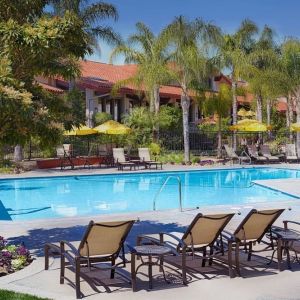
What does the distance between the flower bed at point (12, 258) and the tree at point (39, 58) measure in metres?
1.57

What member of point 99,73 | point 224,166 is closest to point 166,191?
A: point 224,166

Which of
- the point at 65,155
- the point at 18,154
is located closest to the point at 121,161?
the point at 65,155

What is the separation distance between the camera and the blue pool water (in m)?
16.6

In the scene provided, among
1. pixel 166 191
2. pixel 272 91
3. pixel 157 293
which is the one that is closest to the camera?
pixel 157 293

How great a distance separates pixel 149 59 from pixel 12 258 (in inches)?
1014

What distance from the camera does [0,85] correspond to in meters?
7.11

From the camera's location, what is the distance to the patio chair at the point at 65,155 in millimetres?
27538

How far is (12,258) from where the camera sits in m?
7.98

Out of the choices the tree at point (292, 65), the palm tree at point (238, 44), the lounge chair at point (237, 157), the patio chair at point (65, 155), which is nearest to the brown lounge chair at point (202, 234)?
the patio chair at point (65, 155)

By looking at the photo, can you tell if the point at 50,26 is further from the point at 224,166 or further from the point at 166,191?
the point at 224,166

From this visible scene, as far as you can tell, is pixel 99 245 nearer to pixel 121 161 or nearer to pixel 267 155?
pixel 121 161

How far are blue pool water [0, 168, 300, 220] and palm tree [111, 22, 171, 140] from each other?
6.14 meters

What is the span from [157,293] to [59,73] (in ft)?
12.8

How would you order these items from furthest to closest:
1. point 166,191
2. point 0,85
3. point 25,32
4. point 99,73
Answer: point 99,73
point 166,191
point 25,32
point 0,85
